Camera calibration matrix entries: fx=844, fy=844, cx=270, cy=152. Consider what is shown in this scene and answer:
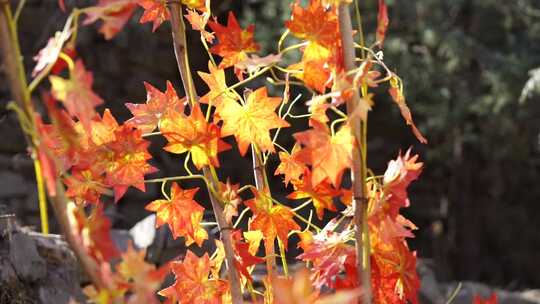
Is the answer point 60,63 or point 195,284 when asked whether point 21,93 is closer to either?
point 60,63

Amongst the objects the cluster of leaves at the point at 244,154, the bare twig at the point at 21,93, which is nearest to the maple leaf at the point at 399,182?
the cluster of leaves at the point at 244,154

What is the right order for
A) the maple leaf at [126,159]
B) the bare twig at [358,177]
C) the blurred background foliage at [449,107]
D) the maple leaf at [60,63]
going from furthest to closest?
1. the blurred background foliage at [449,107]
2. the maple leaf at [126,159]
3. the bare twig at [358,177]
4. the maple leaf at [60,63]

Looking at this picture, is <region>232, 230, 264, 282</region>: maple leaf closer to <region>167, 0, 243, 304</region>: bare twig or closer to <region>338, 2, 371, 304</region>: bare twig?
<region>167, 0, 243, 304</region>: bare twig

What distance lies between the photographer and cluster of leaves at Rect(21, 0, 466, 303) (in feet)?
2.39

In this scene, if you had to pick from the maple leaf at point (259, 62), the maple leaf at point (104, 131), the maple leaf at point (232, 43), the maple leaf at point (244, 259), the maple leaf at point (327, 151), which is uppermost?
the maple leaf at point (259, 62)

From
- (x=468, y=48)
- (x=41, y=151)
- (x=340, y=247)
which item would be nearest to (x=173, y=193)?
(x=340, y=247)

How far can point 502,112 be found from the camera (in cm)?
566

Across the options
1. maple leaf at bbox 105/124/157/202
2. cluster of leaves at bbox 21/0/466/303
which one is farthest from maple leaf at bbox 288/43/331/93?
maple leaf at bbox 105/124/157/202

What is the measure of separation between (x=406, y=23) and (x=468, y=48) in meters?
0.50

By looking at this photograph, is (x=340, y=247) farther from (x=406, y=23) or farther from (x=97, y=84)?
(x=97, y=84)

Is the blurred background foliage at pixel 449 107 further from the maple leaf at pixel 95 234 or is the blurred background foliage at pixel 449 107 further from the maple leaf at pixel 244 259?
the maple leaf at pixel 95 234

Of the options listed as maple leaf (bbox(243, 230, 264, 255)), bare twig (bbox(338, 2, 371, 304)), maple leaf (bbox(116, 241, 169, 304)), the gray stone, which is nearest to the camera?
maple leaf (bbox(116, 241, 169, 304))

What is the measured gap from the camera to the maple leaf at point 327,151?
81 centimetres

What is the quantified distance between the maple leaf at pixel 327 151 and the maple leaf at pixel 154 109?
0.87 feet
